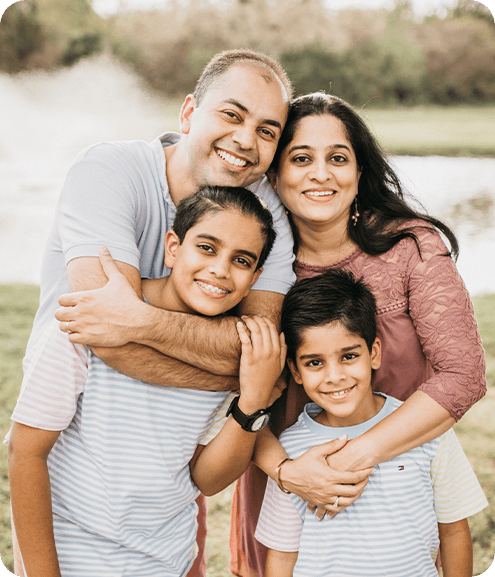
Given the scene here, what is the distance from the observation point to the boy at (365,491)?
2109 mm

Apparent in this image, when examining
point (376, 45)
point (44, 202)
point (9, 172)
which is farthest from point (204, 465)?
point (376, 45)

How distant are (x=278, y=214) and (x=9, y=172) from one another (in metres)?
10.9

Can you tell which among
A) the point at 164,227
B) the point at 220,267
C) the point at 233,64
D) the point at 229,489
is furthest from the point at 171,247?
the point at 229,489

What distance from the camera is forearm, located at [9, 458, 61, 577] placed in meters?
1.91

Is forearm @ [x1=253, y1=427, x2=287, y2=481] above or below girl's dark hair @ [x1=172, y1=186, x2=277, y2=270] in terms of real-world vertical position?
below

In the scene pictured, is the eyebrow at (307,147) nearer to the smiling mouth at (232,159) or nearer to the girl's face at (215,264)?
the smiling mouth at (232,159)

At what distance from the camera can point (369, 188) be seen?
2695mm

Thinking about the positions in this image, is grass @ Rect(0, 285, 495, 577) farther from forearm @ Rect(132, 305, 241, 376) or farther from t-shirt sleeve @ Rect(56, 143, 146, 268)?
t-shirt sleeve @ Rect(56, 143, 146, 268)

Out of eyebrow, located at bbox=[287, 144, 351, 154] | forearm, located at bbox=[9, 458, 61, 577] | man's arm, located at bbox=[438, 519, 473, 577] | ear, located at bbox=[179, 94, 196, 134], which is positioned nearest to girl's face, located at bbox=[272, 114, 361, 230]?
eyebrow, located at bbox=[287, 144, 351, 154]

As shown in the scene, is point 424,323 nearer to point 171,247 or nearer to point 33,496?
point 171,247

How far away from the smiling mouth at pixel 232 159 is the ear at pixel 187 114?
295mm

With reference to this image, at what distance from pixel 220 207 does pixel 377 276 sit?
2.54 ft

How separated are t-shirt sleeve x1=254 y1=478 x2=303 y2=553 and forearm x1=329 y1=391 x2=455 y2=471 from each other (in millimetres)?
273

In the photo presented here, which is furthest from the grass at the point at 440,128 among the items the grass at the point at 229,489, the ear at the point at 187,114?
the ear at the point at 187,114
